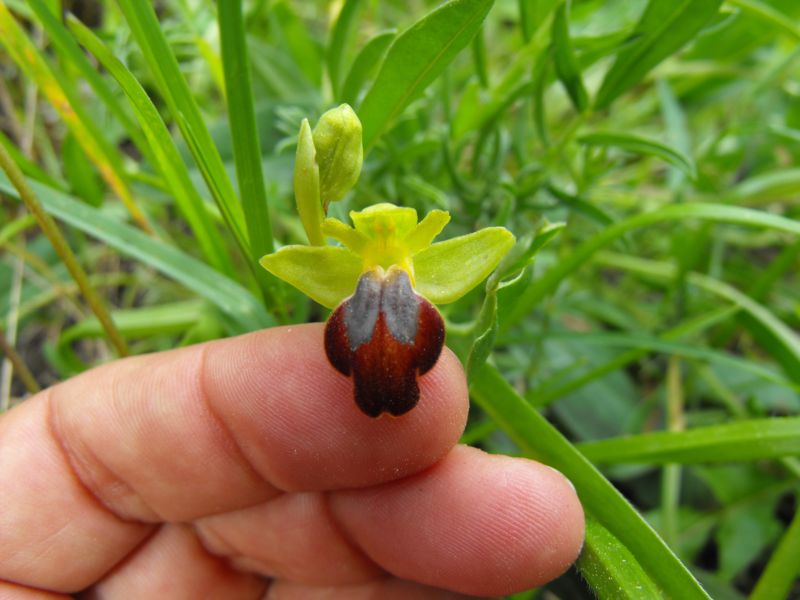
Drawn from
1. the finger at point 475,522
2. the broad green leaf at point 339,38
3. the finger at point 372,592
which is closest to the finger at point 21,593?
the finger at point 372,592

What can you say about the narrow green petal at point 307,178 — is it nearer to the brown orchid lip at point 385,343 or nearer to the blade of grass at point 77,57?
the brown orchid lip at point 385,343

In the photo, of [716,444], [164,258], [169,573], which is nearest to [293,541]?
[169,573]

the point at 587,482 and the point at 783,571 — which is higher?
the point at 587,482

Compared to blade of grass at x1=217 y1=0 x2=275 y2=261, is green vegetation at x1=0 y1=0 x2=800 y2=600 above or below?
below

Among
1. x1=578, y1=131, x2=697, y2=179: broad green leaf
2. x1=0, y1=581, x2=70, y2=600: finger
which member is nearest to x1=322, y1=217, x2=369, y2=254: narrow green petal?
x1=578, y1=131, x2=697, y2=179: broad green leaf

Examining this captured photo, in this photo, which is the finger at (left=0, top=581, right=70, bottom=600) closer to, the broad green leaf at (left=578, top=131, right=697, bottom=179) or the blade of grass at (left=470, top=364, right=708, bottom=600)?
the blade of grass at (left=470, top=364, right=708, bottom=600)

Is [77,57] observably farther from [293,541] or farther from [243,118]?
[293,541]
